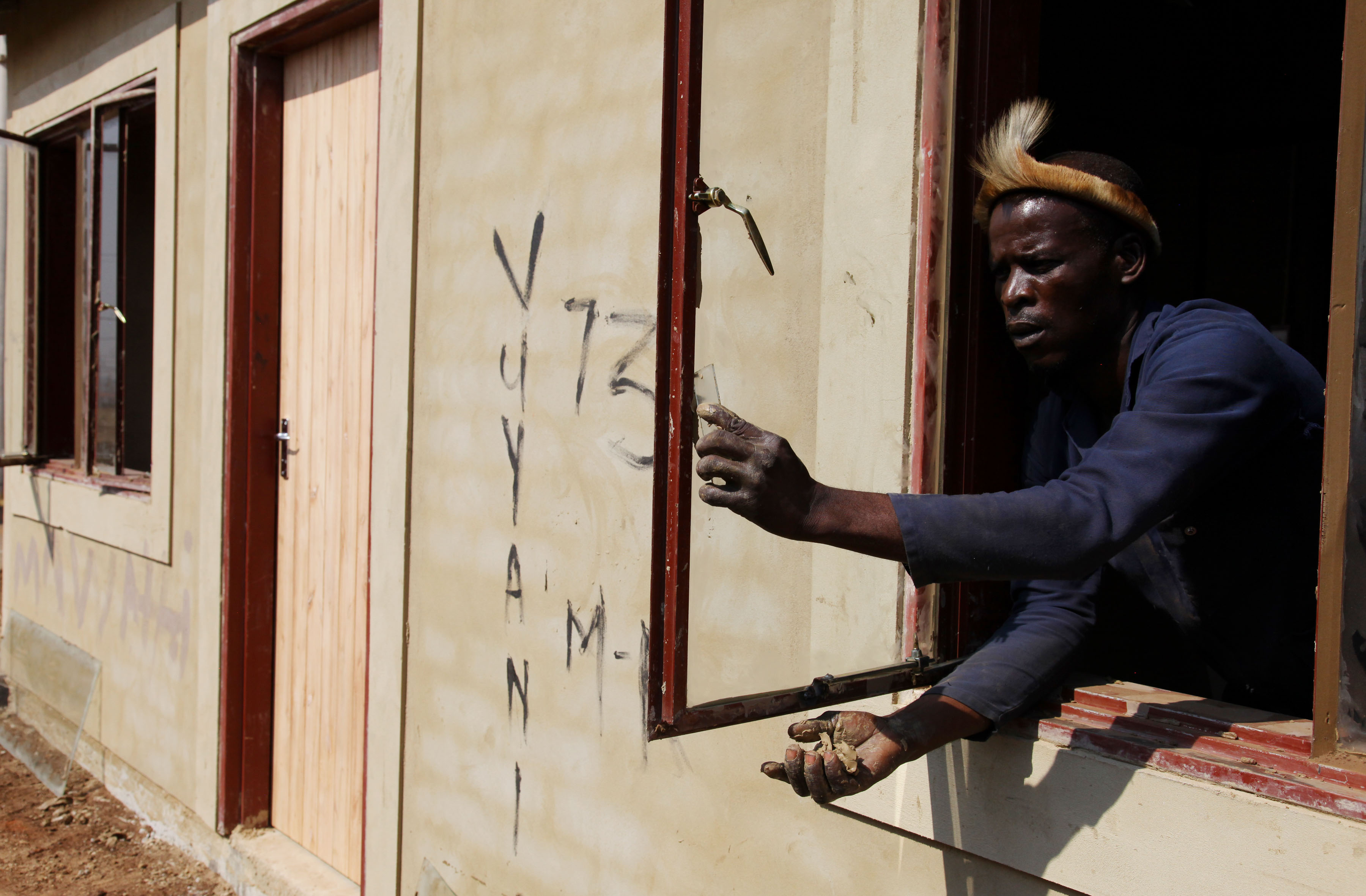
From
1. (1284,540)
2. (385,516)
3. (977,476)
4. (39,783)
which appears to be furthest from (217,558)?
(1284,540)

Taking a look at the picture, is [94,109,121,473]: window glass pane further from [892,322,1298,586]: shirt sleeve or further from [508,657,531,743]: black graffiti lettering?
[892,322,1298,586]: shirt sleeve

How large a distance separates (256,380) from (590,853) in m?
2.34

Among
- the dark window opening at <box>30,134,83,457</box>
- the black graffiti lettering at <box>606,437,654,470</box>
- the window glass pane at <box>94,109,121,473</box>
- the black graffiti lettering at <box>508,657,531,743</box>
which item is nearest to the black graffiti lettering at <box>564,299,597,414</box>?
the black graffiti lettering at <box>606,437,654,470</box>

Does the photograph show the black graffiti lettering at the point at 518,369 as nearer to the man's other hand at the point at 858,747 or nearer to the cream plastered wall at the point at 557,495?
the cream plastered wall at the point at 557,495

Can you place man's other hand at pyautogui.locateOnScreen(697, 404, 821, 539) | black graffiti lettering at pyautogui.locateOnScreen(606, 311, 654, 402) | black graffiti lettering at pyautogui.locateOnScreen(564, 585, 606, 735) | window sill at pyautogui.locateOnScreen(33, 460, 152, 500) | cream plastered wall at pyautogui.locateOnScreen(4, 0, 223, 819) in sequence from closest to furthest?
man's other hand at pyautogui.locateOnScreen(697, 404, 821, 539), black graffiti lettering at pyautogui.locateOnScreen(606, 311, 654, 402), black graffiti lettering at pyautogui.locateOnScreen(564, 585, 606, 735), cream plastered wall at pyautogui.locateOnScreen(4, 0, 223, 819), window sill at pyautogui.locateOnScreen(33, 460, 152, 500)

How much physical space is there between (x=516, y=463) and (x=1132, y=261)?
162 centimetres

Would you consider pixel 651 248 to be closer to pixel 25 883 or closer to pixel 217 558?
pixel 217 558

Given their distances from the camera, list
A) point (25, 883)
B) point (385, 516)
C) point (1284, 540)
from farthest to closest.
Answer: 1. point (25, 883)
2. point (385, 516)
3. point (1284, 540)

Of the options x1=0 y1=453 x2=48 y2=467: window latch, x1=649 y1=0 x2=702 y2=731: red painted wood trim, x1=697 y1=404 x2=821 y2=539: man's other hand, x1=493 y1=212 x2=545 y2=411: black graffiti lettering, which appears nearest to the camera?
x1=697 y1=404 x2=821 y2=539: man's other hand

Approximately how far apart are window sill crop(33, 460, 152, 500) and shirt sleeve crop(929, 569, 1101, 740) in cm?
394

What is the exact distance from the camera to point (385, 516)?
3.15 metres

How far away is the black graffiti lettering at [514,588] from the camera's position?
2697mm

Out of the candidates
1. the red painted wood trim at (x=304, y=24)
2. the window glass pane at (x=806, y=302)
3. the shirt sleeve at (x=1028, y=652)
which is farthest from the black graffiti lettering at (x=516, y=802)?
the red painted wood trim at (x=304, y=24)

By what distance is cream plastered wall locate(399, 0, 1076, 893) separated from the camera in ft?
6.84
